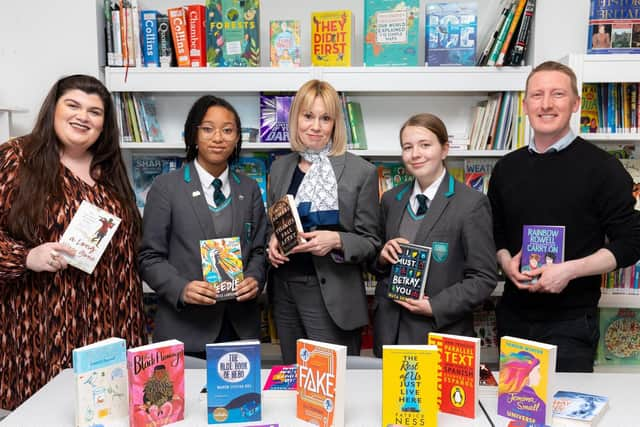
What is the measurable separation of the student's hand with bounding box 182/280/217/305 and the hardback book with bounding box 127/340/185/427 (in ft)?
2.12

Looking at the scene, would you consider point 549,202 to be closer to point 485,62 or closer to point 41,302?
point 485,62

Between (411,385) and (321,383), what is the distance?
25cm

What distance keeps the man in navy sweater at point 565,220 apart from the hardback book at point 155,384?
56.2 inches

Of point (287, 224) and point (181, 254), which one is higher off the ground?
point (287, 224)

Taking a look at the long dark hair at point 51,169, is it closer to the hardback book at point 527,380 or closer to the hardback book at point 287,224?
the hardback book at point 287,224

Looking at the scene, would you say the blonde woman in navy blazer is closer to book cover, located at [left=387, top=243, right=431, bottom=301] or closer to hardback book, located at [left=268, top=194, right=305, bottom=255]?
book cover, located at [left=387, top=243, right=431, bottom=301]

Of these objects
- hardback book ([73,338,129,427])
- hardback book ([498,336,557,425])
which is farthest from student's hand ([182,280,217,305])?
hardback book ([498,336,557,425])

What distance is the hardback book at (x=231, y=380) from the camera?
1559 mm

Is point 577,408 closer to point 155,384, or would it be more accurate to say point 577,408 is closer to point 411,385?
point 411,385

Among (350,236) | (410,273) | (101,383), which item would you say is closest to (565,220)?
(410,273)

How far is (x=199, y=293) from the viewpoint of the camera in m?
2.25

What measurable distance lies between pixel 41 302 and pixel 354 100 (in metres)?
2.18

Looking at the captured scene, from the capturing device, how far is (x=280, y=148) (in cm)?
332

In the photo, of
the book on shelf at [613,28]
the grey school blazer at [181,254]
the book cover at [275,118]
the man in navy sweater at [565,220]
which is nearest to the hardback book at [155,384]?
the grey school blazer at [181,254]
